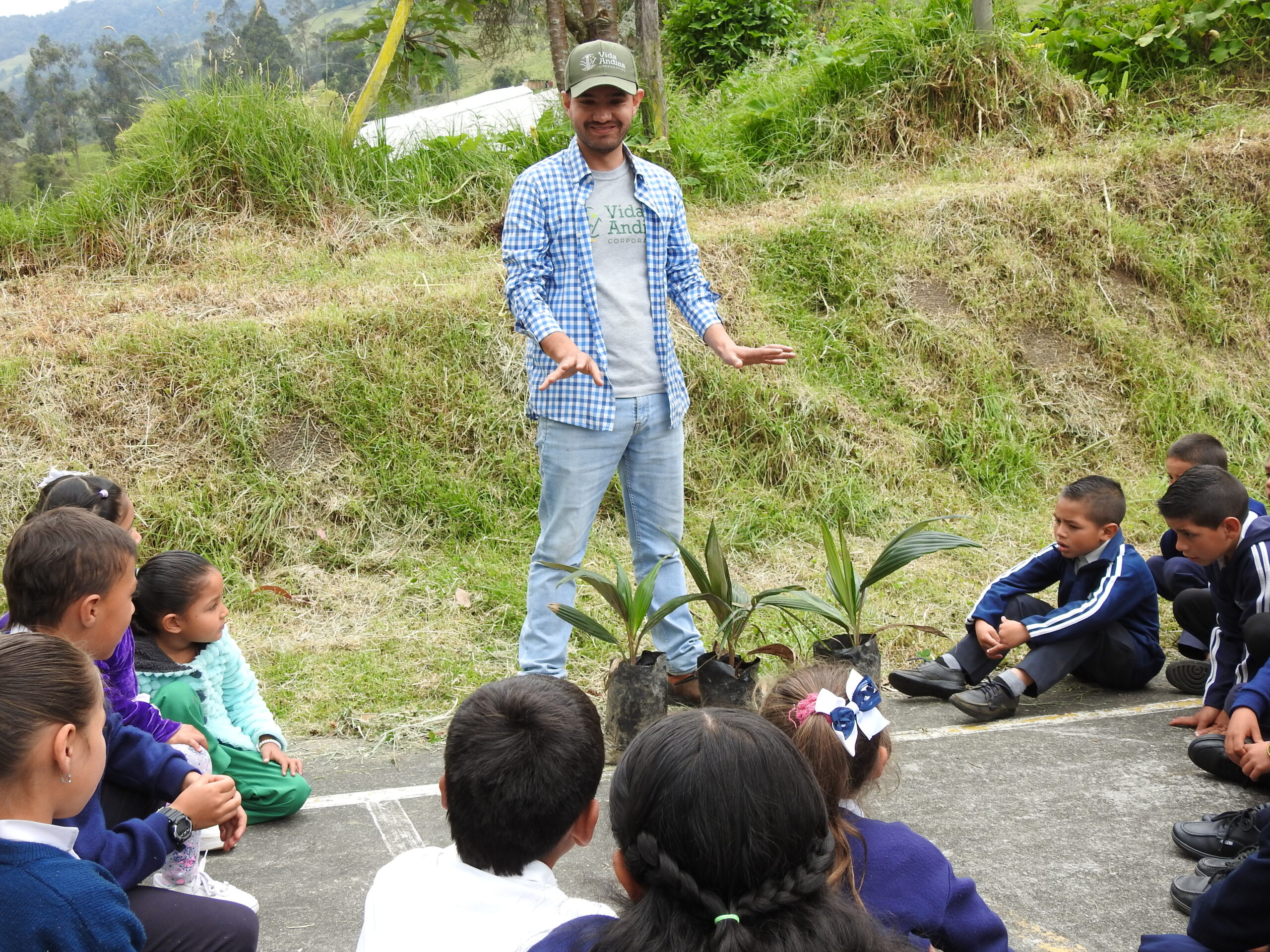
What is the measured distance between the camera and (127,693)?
267 cm

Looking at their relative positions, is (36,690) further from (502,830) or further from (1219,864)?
(1219,864)

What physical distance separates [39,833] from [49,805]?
0.16 ft

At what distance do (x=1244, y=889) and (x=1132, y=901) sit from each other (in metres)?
0.66

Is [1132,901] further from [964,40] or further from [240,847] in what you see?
[964,40]

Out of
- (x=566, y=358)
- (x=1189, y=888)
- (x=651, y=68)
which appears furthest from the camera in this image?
(x=651, y=68)

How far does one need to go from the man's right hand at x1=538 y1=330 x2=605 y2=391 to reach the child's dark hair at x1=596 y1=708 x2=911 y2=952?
188 centimetres

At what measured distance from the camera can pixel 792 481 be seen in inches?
246

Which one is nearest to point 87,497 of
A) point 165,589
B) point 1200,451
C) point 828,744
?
point 165,589

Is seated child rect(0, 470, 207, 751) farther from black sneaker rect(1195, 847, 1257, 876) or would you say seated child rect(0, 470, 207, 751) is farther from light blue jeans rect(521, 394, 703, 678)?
black sneaker rect(1195, 847, 1257, 876)

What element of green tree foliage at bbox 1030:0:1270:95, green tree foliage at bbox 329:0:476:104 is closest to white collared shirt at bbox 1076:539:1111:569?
green tree foliage at bbox 329:0:476:104

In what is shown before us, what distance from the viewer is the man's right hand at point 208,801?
2240mm

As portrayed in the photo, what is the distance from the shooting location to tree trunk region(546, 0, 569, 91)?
7703 mm

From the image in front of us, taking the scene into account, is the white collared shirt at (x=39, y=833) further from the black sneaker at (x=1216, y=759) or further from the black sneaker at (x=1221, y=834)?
the black sneaker at (x=1216, y=759)

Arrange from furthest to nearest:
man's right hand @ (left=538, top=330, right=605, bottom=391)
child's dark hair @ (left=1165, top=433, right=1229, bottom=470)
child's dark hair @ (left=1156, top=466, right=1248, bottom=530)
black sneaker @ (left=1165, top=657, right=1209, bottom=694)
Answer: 1. child's dark hair @ (left=1165, top=433, right=1229, bottom=470)
2. black sneaker @ (left=1165, top=657, right=1209, bottom=694)
3. child's dark hair @ (left=1156, top=466, right=1248, bottom=530)
4. man's right hand @ (left=538, top=330, right=605, bottom=391)
